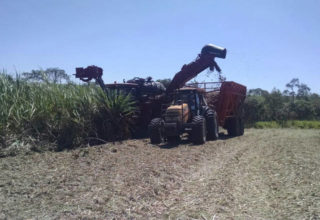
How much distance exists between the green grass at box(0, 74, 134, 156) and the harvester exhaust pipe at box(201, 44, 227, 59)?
3.60 m

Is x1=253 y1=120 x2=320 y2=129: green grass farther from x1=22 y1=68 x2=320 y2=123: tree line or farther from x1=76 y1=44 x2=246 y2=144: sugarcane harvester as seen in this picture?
x1=76 y1=44 x2=246 y2=144: sugarcane harvester

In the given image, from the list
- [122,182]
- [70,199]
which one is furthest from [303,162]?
[70,199]

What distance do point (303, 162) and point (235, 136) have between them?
7.04 m

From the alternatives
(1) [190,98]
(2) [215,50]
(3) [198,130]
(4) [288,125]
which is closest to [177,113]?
(3) [198,130]

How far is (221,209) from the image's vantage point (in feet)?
14.6

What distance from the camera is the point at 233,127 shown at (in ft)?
46.9

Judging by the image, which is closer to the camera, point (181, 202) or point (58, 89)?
point (181, 202)

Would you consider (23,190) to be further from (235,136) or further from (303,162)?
(235,136)

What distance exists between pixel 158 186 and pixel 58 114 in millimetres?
5475

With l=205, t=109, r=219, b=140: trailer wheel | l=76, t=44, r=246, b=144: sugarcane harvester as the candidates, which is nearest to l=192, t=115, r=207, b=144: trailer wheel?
l=76, t=44, r=246, b=144: sugarcane harvester

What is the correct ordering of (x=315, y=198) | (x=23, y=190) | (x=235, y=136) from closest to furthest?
(x=315, y=198) → (x=23, y=190) → (x=235, y=136)

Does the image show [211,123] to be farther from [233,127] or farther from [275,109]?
[275,109]

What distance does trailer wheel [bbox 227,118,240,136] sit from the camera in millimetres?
14273

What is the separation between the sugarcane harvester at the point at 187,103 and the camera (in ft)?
34.7
